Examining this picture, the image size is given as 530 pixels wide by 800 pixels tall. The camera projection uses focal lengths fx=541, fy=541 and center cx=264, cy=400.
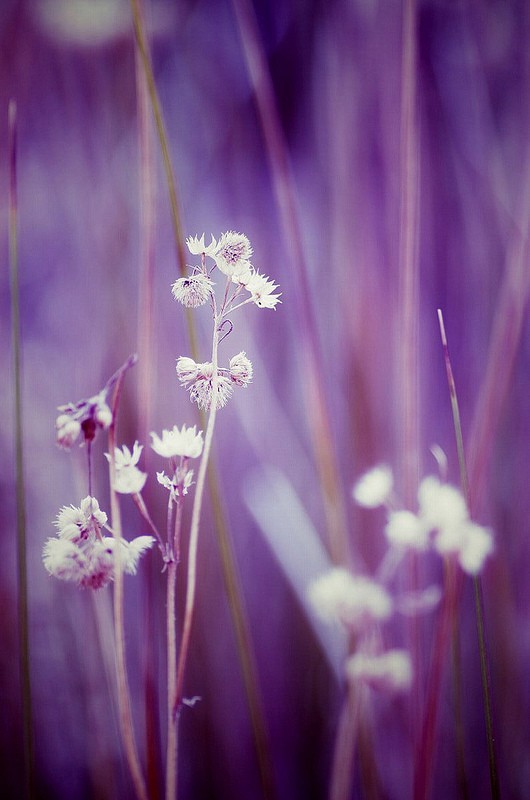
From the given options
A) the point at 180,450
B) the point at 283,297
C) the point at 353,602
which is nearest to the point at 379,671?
the point at 353,602

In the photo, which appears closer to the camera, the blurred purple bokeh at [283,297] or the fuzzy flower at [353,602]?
the fuzzy flower at [353,602]

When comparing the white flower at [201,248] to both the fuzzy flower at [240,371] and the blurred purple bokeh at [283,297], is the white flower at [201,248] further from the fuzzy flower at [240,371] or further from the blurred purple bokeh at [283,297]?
the blurred purple bokeh at [283,297]

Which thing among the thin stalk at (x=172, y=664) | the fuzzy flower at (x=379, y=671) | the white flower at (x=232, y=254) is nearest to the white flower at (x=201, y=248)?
the white flower at (x=232, y=254)

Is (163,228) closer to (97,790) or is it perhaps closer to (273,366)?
(273,366)

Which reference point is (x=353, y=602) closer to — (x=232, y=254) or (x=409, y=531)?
(x=409, y=531)

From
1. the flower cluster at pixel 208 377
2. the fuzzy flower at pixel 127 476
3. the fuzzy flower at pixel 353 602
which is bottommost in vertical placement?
the fuzzy flower at pixel 353 602

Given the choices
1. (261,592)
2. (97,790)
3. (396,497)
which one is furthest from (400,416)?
(97,790)
